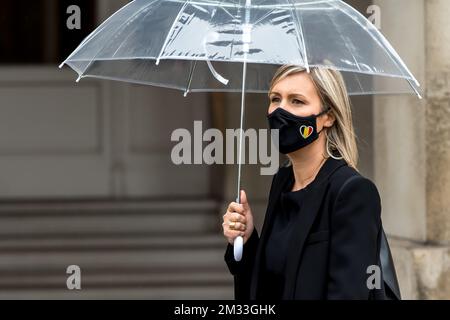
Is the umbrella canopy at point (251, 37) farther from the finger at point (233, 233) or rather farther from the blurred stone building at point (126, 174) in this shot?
the blurred stone building at point (126, 174)

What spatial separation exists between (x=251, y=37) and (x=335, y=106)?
1.59 feet

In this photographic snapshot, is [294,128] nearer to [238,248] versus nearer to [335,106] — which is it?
[335,106]

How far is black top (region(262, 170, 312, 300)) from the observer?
→ 3.27 metres

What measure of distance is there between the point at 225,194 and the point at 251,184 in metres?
0.25

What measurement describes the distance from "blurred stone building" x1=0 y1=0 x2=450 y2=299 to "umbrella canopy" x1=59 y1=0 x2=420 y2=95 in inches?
103

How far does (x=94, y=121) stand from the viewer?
958cm

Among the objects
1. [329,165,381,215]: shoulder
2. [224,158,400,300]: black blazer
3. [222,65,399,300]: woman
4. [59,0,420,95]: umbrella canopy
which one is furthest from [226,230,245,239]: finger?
[59,0,420,95]: umbrella canopy

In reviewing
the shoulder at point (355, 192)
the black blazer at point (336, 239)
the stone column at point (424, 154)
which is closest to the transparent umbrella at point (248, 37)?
the black blazer at point (336, 239)

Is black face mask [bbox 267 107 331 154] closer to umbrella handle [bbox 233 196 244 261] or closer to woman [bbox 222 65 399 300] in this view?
woman [bbox 222 65 399 300]

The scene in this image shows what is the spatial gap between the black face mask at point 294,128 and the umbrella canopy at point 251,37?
171 millimetres

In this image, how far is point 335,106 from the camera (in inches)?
129

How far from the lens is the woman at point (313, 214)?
3.08m

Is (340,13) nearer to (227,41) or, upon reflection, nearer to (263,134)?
(227,41)

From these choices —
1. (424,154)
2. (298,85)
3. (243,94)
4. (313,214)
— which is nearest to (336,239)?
(313,214)
